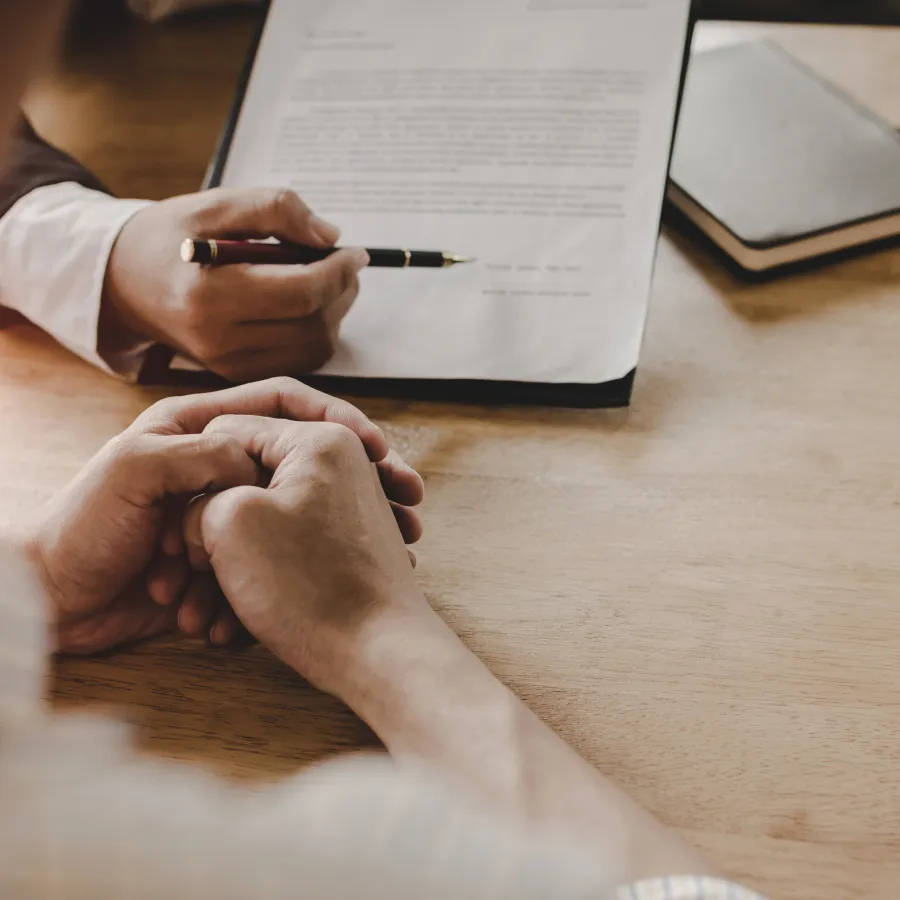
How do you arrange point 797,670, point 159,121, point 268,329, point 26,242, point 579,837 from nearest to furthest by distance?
point 579,837, point 797,670, point 268,329, point 26,242, point 159,121

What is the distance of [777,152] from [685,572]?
463 millimetres

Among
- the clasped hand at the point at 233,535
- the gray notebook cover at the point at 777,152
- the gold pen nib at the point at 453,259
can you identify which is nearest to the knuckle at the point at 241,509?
the clasped hand at the point at 233,535

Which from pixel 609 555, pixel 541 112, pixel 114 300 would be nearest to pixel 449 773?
pixel 609 555

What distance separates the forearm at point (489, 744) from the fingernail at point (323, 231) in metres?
0.35

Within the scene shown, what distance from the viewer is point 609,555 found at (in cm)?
67

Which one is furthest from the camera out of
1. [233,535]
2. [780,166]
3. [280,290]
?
[780,166]

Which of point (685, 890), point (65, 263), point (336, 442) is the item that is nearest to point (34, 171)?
point (65, 263)

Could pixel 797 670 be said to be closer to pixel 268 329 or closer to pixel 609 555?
pixel 609 555

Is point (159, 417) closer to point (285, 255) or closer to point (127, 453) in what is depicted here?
point (127, 453)

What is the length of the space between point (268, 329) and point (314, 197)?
20 centimetres

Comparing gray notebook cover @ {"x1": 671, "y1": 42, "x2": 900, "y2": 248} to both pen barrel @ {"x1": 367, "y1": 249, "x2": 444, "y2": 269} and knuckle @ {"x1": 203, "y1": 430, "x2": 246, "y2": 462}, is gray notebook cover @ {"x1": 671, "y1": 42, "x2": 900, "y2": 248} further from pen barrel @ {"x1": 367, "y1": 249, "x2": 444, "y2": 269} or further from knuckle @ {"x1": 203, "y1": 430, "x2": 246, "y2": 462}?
knuckle @ {"x1": 203, "y1": 430, "x2": 246, "y2": 462}

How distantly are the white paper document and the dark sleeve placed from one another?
148mm

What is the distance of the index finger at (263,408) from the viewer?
2.17 ft

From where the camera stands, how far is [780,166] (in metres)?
0.90
